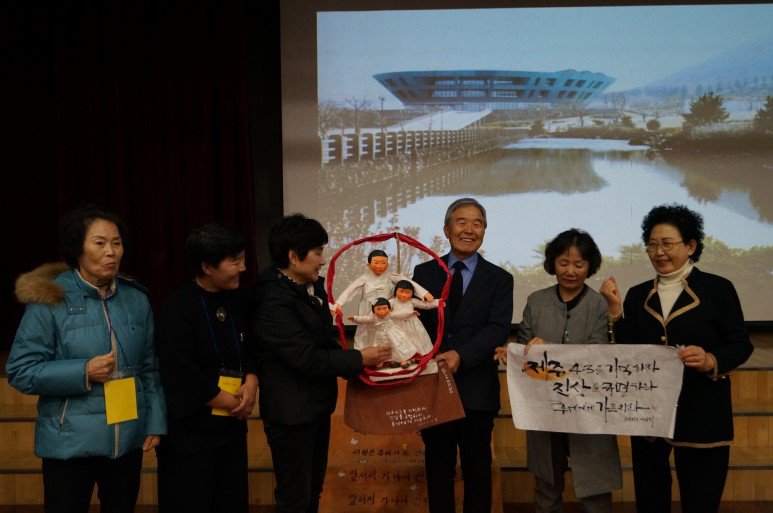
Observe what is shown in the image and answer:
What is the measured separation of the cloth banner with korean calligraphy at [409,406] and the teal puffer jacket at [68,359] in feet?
2.29

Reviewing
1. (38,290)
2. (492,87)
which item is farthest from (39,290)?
(492,87)

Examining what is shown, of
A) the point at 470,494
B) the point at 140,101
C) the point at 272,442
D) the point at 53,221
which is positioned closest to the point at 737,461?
the point at 470,494

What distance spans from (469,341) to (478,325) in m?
0.08

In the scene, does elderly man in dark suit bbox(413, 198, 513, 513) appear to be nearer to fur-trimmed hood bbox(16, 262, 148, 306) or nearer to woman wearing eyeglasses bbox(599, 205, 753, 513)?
woman wearing eyeglasses bbox(599, 205, 753, 513)

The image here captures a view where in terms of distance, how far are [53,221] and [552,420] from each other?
13.4 ft

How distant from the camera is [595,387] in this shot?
7.74 ft

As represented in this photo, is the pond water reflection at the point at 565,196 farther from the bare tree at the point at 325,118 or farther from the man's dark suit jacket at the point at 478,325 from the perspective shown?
the man's dark suit jacket at the point at 478,325

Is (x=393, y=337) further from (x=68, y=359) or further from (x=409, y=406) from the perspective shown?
(x=68, y=359)

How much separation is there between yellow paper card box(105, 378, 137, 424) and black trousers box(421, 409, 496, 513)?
3.51 ft

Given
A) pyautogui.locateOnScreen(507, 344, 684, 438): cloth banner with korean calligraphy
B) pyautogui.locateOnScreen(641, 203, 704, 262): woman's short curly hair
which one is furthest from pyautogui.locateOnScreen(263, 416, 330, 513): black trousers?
pyautogui.locateOnScreen(641, 203, 704, 262): woman's short curly hair

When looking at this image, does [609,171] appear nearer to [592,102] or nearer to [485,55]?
[592,102]

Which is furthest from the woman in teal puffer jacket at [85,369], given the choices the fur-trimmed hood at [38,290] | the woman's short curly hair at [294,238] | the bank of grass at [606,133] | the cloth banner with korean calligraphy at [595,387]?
the bank of grass at [606,133]

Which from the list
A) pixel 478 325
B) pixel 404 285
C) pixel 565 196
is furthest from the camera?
pixel 565 196

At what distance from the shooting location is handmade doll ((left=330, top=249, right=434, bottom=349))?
7.26 feet
